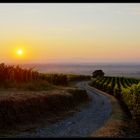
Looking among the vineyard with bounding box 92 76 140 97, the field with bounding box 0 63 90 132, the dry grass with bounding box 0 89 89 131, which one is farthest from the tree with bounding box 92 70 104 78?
the dry grass with bounding box 0 89 89 131

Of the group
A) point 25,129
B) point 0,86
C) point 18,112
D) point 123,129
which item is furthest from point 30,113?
point 0,86

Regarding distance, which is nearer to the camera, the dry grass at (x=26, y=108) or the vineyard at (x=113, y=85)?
the dry grass at (x=26, y=108)

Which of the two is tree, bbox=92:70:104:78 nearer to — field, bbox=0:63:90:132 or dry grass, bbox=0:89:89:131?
field, bbox=0:63:90:132

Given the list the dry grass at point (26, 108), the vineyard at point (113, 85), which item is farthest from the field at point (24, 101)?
→ the vineyard at point (113, 85)

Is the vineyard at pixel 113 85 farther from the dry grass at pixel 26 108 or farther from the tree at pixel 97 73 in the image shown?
the tree at pixel 97 73

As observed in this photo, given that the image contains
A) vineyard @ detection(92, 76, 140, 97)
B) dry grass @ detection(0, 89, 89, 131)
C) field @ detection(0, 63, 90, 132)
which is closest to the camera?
dry grass @ detection(0, 89, 89, 131)

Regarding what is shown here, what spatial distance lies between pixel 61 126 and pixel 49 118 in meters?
2.43

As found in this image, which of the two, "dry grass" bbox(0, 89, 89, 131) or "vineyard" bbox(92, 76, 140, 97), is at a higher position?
"dry grass" bbox(0, 89, 89, 131)

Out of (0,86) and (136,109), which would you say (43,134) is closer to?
(136,109)

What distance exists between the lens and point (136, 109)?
1900cm

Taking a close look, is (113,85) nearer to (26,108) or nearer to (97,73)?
(26,108)

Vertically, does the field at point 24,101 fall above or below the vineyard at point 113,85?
above

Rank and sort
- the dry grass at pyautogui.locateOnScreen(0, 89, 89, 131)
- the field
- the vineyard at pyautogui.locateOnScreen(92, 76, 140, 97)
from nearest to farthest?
the dry grass at pyautogui.locateOnScreen(0, 89, 89, 131) < the field < the vineyard at pyautogui.locateOnScreen(92, 76, 140, 97)

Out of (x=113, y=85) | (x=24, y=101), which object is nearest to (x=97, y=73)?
(x=113, y=85)
